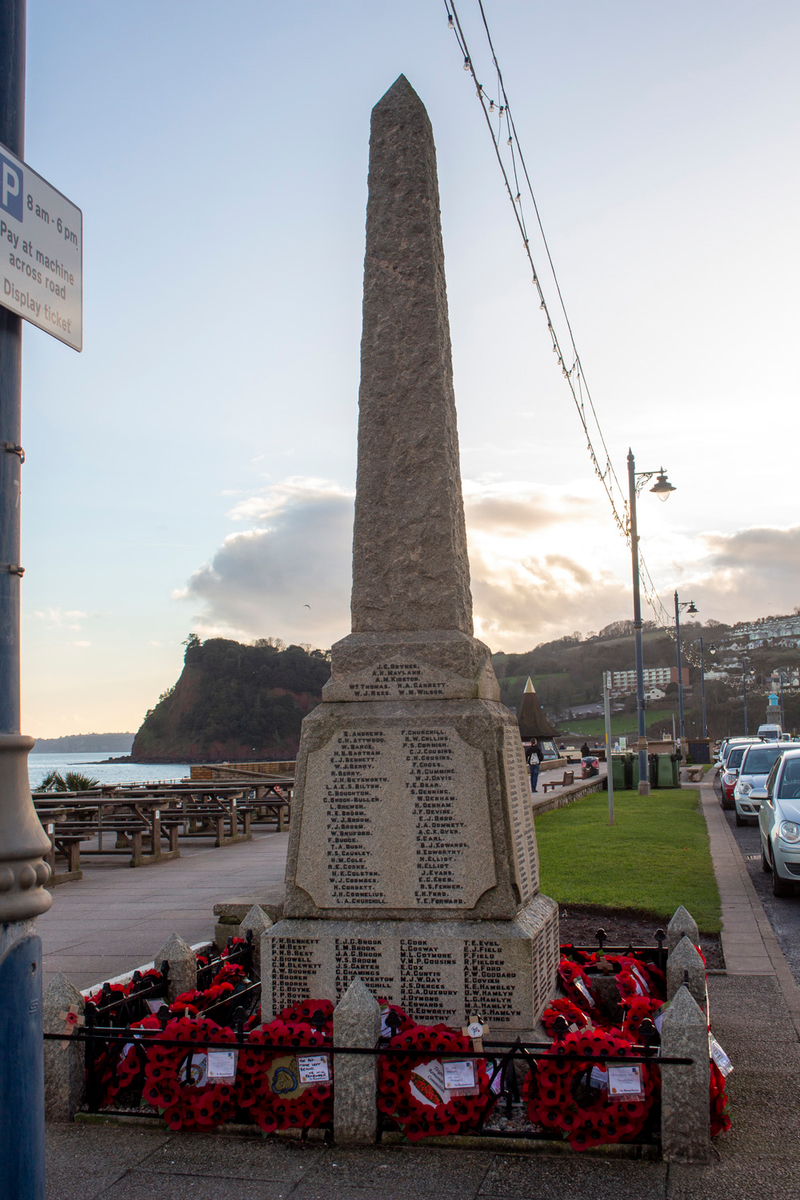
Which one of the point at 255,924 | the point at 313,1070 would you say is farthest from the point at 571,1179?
the point at 255,924

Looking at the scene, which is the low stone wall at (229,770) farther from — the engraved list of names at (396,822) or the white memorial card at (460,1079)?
the white memorial card at (460,1079)

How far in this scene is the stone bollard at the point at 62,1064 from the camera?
4.42 metres

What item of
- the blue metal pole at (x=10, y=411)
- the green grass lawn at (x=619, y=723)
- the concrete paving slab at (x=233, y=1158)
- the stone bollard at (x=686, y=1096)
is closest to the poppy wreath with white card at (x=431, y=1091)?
the concrete paving slab at (x=233, y=1158)

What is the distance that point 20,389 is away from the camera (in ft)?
8.48

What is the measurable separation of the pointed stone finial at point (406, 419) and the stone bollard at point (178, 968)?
221cm

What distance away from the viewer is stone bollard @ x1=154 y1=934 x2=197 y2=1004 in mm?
5578

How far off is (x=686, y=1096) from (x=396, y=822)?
188 centimetres

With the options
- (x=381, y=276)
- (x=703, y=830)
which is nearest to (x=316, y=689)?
(x=703, y=830)

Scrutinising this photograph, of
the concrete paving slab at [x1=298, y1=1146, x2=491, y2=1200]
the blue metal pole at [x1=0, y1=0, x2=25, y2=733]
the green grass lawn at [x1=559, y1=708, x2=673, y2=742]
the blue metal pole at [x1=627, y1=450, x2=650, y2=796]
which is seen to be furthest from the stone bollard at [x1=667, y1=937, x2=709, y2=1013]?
the green grass lawn at [x1=559, y1=708, x2=673, y2=742]

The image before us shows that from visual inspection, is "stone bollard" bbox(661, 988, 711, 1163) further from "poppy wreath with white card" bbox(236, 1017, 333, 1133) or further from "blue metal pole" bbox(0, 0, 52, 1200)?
"blue metal pole" bbox(0, 0, 52, 1200)

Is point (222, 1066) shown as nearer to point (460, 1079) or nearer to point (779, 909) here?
point (460, 1079)

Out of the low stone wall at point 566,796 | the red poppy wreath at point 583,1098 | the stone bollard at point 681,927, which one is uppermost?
the stone bollard at point 681,927

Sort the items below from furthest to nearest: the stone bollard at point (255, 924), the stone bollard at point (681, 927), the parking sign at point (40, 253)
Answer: the stone bollard at point (255, 924) → the stone bollard at point (681, 927) → the parking sign at point (40, 253)

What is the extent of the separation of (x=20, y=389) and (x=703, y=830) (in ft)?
53.7
